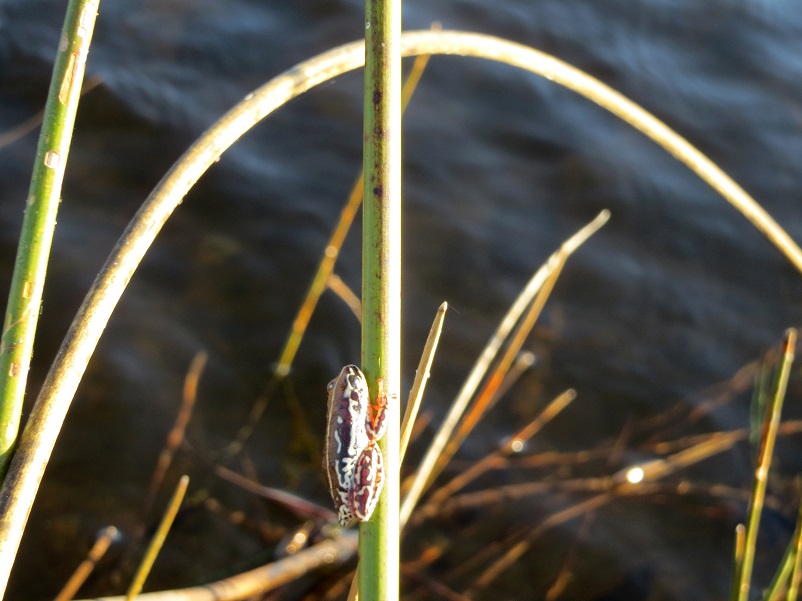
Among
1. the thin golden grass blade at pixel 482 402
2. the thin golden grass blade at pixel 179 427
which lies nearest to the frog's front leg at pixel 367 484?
the thin golden grass blade at pixel 482 402

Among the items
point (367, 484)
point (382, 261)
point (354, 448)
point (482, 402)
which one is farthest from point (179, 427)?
point (382, 261)

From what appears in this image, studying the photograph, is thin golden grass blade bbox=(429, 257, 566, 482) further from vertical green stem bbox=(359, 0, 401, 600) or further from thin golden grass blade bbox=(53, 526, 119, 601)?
vertical green stem bbox=(359, 0, 401, 600)

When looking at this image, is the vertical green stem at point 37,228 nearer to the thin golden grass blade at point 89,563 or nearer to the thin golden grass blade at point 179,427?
the thin golden grass blade at point 89,563

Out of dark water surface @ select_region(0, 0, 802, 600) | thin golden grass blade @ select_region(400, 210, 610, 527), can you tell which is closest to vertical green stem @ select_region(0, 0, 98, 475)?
thin golden grass blade @ select_region(400, 210, 610, 527)

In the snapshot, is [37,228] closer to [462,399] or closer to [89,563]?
[462,399]

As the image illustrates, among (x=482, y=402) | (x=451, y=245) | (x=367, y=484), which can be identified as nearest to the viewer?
(x=367, y=484)
